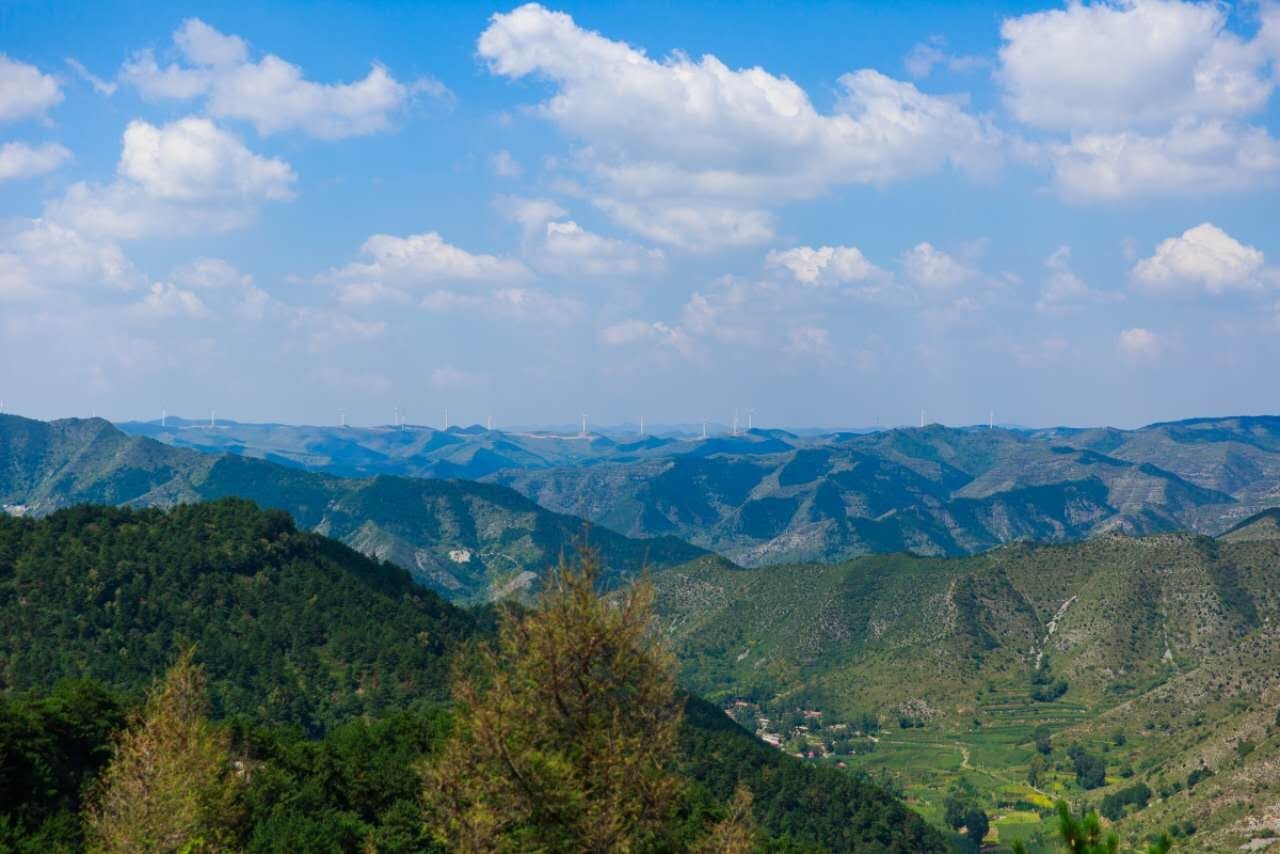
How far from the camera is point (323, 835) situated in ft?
209

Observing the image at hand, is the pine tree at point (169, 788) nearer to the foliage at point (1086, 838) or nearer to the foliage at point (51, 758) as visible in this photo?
the foliage at point (51, 758)

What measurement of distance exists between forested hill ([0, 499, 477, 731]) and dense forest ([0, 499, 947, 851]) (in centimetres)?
40

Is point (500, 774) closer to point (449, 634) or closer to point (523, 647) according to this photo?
point (523, 647)

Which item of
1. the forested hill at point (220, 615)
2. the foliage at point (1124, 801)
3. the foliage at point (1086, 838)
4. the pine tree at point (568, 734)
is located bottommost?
the foliage at point (1124, 801)

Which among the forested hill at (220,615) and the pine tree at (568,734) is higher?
the pine tree at (568,734)

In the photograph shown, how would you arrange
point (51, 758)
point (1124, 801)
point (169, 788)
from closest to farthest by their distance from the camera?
point (169, 788) → point (51, 758) → point (1124, 801)

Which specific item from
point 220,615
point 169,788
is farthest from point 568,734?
point 220,615

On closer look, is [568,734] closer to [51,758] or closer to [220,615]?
[51,758]

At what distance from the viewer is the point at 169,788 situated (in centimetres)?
4938

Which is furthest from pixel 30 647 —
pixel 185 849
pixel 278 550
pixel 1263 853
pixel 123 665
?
pixel 1263 853

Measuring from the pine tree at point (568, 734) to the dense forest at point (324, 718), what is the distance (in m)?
0.08

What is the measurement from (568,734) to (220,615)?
449 ft

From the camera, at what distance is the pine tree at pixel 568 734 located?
35.1 metres

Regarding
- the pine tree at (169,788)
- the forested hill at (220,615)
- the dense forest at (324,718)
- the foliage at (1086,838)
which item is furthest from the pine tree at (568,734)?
the forested hill at (220,615)
